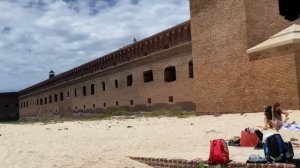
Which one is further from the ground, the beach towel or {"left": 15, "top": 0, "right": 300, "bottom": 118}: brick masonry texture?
{"left": 15, "top": 0, "right": 300, "bottom": 118}: brick masonry texture

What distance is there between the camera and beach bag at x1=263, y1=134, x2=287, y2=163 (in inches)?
271

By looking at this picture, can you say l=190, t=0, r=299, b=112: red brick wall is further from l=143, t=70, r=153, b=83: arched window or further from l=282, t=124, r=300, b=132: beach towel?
l=143, t=70, r=153, b=83: arched window

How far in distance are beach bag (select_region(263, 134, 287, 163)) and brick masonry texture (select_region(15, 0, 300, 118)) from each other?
9.11 meters

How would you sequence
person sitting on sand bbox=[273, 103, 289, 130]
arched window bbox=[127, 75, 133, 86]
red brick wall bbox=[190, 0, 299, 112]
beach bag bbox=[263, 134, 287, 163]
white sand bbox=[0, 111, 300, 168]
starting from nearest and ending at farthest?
beach bag bbox=[263, 134, 287, 163]
white sand bbox=[0, 111, 300, 168]
person sitting on sand bbox=[273, 103, 289, 130]
red brick wall bbox=[190, 0, 299, 112]
arched window bbox=[127, 75, 133, 86]

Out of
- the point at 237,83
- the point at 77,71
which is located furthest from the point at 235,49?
the point at 77,71

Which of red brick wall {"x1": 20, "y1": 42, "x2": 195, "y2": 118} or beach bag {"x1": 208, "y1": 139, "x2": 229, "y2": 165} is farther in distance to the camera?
red brick wall {"x1": 20, "y1": 42, "x2": 195, "y2": 118}

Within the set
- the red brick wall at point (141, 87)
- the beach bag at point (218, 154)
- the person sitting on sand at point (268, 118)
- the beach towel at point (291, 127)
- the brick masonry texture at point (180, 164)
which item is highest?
the red brick wall at point (141, 87)

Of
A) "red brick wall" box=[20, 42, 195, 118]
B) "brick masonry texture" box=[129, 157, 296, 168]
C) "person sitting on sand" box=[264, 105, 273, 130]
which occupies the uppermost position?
"red brick wall" box=[20, 42, 195, 118]

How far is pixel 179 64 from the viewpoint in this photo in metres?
23.9

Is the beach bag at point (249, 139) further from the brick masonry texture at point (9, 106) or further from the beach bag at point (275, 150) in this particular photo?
the brick masonry texture at point (9, 106)

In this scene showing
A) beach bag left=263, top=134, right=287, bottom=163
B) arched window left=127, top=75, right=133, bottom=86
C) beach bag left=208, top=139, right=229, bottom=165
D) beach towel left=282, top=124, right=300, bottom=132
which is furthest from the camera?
arched window left=127, top=75, right=133, bottom=86

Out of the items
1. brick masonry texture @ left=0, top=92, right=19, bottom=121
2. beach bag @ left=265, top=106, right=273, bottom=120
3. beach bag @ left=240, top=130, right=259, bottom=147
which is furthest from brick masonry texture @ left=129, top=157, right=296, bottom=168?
brick masonry texture @ left=0, top=92, right=19, bottom=121

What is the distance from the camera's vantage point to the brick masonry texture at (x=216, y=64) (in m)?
16.5

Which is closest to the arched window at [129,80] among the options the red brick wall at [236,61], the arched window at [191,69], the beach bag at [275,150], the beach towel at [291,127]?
the arched window at [191,69]
